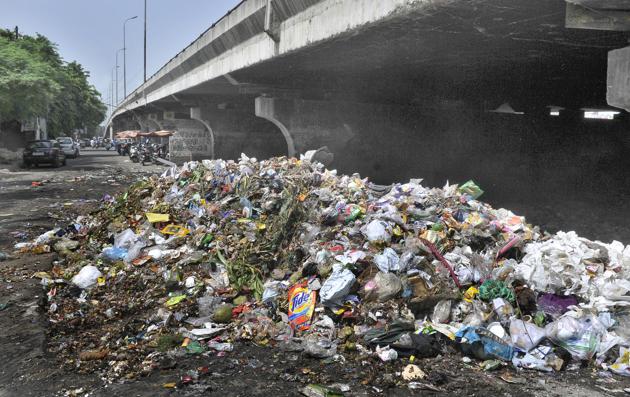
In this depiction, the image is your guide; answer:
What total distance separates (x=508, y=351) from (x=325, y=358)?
A: 5.59 ft

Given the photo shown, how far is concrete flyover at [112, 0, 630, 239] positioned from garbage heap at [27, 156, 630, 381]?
8.76 ft

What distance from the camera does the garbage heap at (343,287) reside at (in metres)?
4.71

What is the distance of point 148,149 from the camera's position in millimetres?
34750

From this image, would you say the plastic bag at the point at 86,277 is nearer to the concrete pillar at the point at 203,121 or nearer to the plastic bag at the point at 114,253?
the plastic bag at the point at 114,253

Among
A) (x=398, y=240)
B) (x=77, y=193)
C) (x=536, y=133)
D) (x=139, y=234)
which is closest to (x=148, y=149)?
(x=77, y=193)

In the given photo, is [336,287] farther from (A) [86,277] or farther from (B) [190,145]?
(B) [190,145]

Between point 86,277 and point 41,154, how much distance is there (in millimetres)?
23895

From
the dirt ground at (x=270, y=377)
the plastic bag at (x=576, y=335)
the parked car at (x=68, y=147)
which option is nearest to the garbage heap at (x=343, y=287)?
the plastic bag at (x=576, y=335)

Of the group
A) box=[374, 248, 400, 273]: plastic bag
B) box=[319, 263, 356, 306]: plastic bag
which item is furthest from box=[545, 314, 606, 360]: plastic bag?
box=[319, 263, 356, 306]: plastic bag

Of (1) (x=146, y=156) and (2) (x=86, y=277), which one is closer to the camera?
(2) (x=86, y=277)

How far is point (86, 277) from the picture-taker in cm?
655

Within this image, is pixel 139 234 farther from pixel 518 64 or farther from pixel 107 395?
pixel 518 64

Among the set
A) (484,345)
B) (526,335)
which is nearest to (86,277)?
(484,345)

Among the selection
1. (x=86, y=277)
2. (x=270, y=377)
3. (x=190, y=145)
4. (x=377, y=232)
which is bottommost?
(x=270, y=377)
